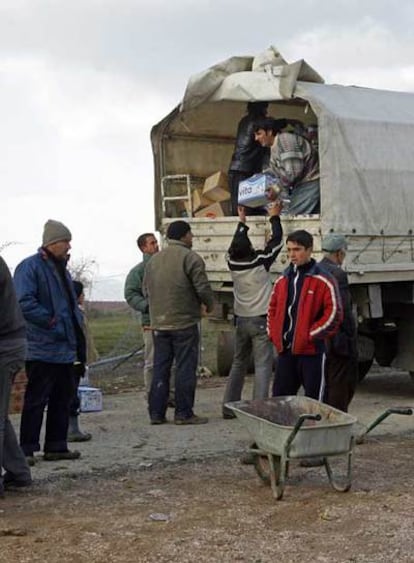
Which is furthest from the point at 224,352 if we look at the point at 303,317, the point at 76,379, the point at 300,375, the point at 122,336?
the point at 303,317

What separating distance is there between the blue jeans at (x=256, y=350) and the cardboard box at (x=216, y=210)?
2298 mm

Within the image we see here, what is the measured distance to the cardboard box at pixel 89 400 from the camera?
36.2 ft

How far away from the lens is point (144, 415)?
35.7ft

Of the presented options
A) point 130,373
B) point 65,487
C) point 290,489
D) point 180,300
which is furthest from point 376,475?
point 130,373

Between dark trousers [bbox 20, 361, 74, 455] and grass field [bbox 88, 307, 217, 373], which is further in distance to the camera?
grass field [bbox 88, 307, 217, 373]

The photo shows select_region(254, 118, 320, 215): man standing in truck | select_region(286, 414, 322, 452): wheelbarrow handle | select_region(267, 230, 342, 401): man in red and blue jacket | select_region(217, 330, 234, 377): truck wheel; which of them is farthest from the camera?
select_region(217, 330, 234, 377): truck wheel

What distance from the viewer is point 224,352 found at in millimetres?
13984

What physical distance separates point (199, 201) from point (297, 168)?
193cm

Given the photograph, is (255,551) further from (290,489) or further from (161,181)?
(161,181)

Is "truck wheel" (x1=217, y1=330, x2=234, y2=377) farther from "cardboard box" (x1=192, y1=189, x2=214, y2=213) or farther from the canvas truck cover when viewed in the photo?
the canvas truck cover

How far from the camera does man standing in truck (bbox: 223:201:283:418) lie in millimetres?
10102

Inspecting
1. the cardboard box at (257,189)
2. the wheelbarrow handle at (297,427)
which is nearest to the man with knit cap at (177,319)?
the cardboard box at (257,189)

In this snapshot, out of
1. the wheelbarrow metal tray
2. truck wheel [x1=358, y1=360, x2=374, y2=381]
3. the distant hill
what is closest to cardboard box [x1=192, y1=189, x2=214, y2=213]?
truck wheel [x1=358, y1=360, x2=374, y2=381]

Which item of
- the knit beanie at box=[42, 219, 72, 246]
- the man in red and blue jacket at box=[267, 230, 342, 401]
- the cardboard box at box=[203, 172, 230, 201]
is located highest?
the cardboard box at box=[203, 172, 230, 201]
